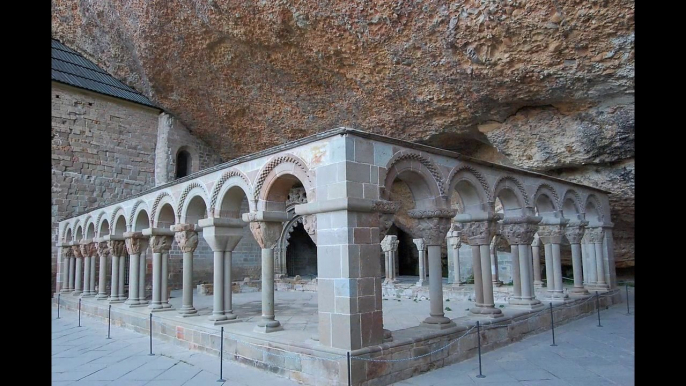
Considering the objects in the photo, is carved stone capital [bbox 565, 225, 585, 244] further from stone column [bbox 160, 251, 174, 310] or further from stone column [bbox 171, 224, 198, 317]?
stone column [bbox 160, 251, 174, 310]

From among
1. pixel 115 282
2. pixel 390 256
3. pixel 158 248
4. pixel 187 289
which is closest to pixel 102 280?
pixel 115 282

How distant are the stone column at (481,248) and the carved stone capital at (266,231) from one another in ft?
11.1

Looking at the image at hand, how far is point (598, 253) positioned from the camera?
12.6 meters

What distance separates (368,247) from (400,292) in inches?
348

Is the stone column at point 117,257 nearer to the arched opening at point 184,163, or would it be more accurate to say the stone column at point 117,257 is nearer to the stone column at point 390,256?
the arched opening at point 184,163

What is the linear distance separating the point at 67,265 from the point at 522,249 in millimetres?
14507

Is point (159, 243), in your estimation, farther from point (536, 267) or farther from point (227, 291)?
point (536, 267)

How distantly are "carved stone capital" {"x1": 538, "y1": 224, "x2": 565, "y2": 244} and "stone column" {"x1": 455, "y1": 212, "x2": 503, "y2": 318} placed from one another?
2.95 metres

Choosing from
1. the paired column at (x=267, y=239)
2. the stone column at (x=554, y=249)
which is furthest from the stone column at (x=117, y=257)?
the stone column at (x=554, y=249)

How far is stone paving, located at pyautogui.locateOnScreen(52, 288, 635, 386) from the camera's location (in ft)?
19.6

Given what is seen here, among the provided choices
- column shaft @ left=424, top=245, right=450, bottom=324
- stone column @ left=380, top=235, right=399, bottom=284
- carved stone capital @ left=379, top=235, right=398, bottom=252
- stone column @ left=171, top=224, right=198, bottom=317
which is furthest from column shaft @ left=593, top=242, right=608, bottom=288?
stone column @ left=171, top=224, right=198, bottom=317

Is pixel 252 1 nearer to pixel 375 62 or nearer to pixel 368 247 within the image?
pixel 375 62

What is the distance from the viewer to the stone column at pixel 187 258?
368 inches
